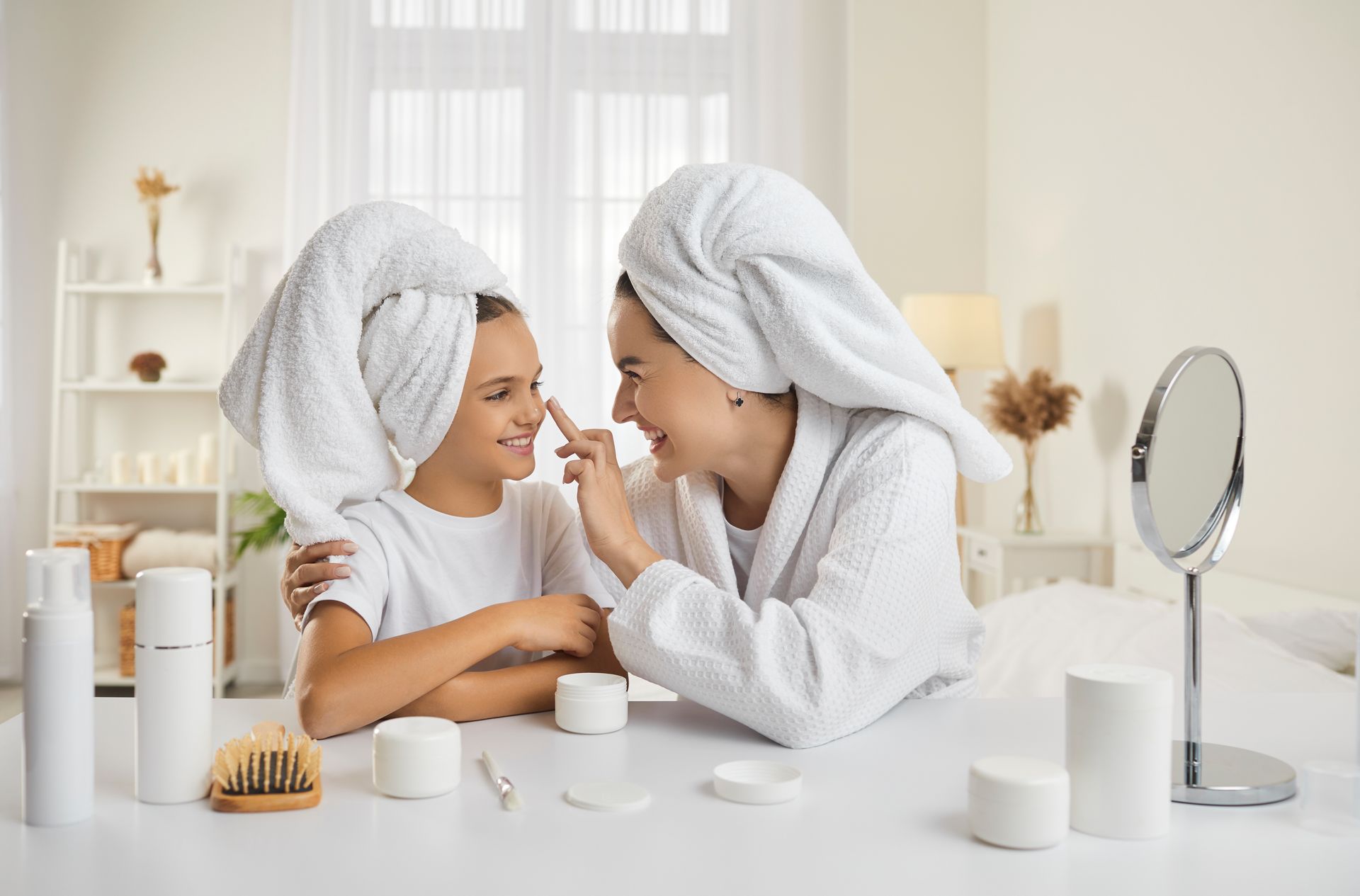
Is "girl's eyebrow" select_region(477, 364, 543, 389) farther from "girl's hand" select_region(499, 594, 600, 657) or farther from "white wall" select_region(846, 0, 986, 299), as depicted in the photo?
"white wall" select_region(846, 0, 986, 299)

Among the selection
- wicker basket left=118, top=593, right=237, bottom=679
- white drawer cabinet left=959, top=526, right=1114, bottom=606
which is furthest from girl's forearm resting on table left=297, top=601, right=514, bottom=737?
wicker basket left=118, top=593, right=237, bottom=679

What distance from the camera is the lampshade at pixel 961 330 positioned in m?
3.96

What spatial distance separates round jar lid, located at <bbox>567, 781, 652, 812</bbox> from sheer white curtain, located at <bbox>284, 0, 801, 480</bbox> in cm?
351

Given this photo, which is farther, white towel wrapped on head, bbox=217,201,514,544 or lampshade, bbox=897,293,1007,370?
lampshade, bbox=897,293,1007,370

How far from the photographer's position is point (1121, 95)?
11.5ft

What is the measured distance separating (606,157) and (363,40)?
3.48 feet

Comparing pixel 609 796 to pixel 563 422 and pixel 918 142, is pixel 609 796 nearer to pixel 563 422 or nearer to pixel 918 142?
pixel 563 422

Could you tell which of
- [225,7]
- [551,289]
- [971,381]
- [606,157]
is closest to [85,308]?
[225,7]

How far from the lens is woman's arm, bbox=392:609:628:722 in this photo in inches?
41.8

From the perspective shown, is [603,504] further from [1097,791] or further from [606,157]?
[606,157]

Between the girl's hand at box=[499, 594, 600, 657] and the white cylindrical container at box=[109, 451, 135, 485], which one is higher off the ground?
the white cylindrical container at box=[109, 451, 135, 485]

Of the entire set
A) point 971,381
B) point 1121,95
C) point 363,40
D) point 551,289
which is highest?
point 363,40

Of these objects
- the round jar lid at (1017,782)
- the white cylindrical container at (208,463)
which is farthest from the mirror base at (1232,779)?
the white cylindrical container at (208,463)

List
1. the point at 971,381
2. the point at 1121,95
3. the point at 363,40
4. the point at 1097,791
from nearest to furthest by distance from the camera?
1. the point at 1097,791
2. the point at 1121,95
3. the point at 363,40
4. the point at 971,381
